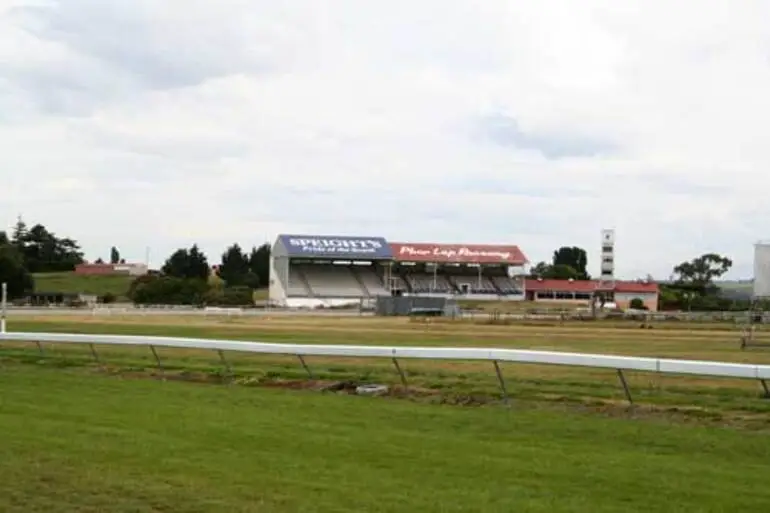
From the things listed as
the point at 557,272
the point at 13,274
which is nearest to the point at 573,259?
the point at 557,272

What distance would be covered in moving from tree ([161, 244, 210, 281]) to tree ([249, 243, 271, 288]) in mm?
8307

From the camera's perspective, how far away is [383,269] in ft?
425

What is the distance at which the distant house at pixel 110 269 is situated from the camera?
508 ft

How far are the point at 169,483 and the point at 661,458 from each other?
479 cm

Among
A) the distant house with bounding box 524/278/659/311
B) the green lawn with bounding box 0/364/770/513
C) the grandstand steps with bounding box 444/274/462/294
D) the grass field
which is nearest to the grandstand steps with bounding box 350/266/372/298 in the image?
the grandstand steps with bounding box 444/274/462/294

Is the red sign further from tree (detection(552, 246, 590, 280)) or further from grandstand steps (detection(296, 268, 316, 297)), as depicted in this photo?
tree (detection(552, 246, 590, 280))

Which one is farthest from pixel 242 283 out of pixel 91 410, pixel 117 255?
pixel 91 410

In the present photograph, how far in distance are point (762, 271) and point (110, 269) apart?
110 metres

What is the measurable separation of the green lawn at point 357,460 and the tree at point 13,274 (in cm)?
9820

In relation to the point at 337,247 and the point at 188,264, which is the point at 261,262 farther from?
the point at 337,247

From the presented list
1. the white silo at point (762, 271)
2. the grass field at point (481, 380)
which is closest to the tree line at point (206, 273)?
the white silo at point (762, 271)

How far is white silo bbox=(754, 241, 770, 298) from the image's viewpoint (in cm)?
6769

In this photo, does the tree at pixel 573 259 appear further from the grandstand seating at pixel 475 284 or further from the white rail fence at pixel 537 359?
the white rail fence at pixel 537 359

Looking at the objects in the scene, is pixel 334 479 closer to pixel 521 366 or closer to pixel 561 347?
pixel 521 366
